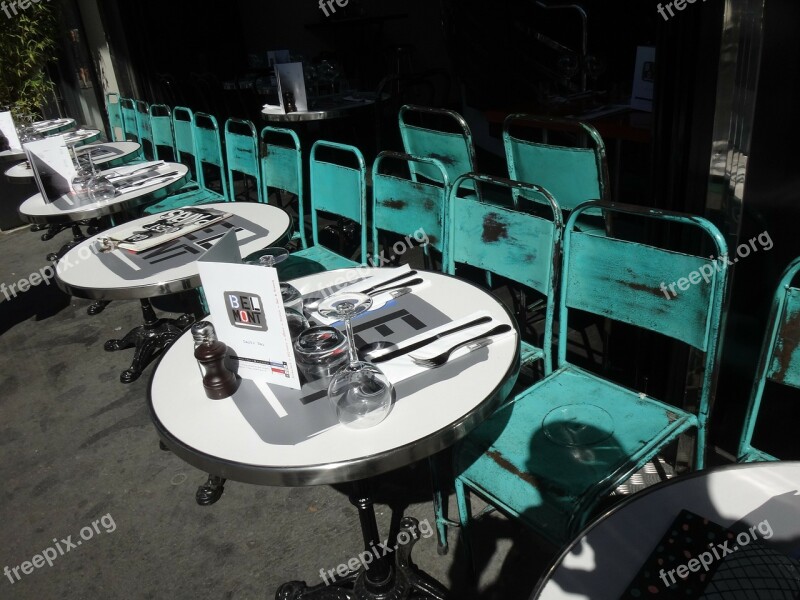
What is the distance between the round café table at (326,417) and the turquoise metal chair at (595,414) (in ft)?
0.90

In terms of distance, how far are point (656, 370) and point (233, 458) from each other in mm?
1438

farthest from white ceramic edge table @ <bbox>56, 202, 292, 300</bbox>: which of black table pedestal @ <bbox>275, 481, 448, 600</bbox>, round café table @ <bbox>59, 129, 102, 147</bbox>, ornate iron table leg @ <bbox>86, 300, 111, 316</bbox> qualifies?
round café table @ <bbox>59, 129, 102, 147</bbox>

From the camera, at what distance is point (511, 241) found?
5.48ft

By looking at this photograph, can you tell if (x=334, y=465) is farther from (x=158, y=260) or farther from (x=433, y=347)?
(x=158, y=260)

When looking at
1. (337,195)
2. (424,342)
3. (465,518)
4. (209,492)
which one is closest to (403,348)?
(424,342)

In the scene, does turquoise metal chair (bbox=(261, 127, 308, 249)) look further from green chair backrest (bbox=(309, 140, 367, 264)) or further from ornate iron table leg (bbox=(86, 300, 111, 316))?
ornate iron table leg (bbox=(86, 300, 111, 316))

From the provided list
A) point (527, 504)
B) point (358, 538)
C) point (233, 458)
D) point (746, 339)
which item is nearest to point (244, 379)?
point (233, 458)

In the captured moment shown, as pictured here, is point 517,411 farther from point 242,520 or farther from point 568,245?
point 242,520

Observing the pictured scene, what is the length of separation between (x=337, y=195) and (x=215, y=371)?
1434mm

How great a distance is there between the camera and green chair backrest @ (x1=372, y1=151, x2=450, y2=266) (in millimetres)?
1919

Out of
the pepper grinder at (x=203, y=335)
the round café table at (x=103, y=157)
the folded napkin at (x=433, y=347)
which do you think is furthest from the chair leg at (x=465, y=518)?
the round café table at (x=103, y=157)

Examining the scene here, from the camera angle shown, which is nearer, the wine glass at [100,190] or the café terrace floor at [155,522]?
the café terrace floor at [155,522]

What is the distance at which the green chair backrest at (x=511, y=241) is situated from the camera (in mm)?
1572

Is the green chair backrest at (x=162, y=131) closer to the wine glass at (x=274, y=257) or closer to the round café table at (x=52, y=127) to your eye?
the round café table at (x=52, y=127)
